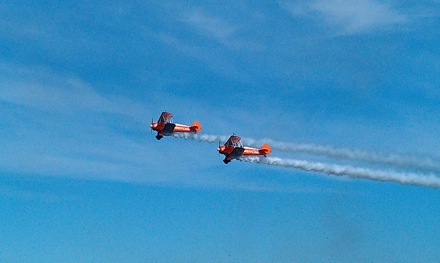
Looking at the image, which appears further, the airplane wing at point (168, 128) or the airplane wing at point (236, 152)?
the airplane wing at point (168, 128)

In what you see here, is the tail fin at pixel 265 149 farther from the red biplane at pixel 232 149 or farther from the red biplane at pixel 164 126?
the red biplane at pixel 164 126

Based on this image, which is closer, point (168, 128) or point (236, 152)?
point (236, 152)

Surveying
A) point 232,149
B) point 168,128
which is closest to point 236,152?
point 232,149

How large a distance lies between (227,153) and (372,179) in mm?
37972

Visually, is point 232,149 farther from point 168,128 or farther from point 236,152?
point 168,128

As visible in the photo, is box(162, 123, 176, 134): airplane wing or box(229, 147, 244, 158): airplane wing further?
box(162, 123, 176, 134): airplane wing

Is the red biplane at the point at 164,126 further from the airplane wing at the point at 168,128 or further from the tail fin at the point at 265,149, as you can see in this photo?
the tail fin at the point at 265,149

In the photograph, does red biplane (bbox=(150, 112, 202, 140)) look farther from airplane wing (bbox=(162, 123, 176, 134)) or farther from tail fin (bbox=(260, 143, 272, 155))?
tail fin (bbox=(260, 143, 272, 155))

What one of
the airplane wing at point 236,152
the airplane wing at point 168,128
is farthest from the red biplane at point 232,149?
the airplane wing at point 168,128

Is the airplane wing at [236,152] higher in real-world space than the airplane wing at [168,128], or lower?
lower

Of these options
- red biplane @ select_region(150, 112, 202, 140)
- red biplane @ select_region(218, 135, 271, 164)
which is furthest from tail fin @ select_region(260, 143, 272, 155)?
red biplane @ select_region(150, 112, 202, 140)

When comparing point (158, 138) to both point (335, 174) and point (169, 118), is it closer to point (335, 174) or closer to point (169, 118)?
point (169, 118)

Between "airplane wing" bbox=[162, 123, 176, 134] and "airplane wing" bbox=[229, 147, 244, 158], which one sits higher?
"airplane wing" bbox=[162, 123, 176, 134]

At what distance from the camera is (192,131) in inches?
5782
